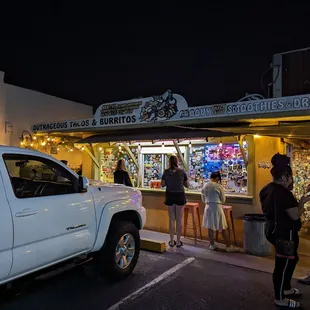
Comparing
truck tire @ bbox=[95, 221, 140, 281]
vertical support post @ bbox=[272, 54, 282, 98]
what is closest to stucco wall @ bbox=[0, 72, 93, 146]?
truck tire @ bbox=[95, 221, 140, 281]

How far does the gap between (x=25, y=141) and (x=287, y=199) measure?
7.91 metres

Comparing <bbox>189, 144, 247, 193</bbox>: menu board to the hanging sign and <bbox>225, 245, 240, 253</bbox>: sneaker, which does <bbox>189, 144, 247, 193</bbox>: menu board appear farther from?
the hanging sign

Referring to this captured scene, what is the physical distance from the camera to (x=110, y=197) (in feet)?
16.1

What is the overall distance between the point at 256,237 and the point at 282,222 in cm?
267

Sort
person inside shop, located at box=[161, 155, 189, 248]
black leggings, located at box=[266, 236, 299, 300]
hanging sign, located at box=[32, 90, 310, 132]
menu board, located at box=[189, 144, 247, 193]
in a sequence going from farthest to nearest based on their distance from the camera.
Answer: menu board, located at box=[189, 144, 247, 193]
person inside shop, located at box=[161, 155, 189, 248]
hanging sign, located at box=[32, 90, 310, 132]
black leggings, located at box=[266, 236, 299, 300]

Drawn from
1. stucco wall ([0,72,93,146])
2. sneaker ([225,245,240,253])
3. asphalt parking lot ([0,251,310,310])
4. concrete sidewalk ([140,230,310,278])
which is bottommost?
asphalt parking lot ([0,251,310,310])

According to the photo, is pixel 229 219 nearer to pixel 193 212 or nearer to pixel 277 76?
pixel 193 212

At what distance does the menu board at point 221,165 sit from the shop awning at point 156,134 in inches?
40.4

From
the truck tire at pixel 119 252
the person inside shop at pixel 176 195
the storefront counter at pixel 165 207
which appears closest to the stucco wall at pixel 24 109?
the storefront counter at pixel 165 207

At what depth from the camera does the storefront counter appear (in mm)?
7242

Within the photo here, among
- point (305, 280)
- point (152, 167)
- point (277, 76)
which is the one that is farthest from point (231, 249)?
point (277, 76)

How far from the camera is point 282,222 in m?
3.94

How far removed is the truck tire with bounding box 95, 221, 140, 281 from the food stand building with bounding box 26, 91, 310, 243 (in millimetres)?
2657

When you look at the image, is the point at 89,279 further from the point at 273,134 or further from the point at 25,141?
the point at 25,141
